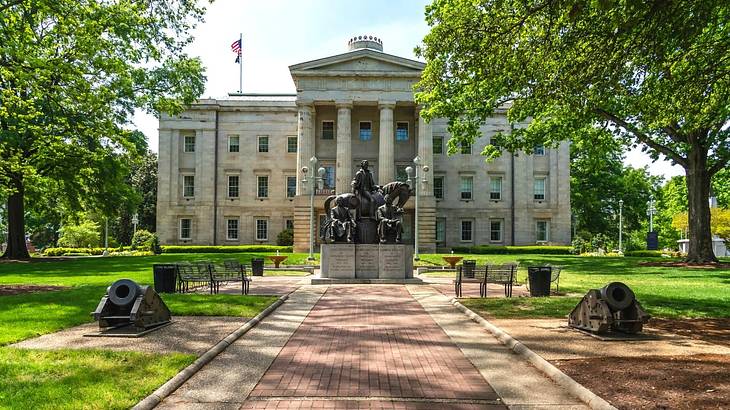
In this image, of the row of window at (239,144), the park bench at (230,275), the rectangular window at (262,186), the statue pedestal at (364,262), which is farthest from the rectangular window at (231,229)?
the park bench at (230,275)

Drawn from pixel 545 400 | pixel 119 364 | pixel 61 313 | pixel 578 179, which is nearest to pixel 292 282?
pixel 61 313

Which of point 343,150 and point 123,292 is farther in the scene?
point 343,150

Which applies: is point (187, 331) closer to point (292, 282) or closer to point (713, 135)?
point (292, 282)

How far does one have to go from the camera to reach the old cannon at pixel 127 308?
9.99 m

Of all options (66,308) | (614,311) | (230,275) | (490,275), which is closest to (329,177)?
(230,275)

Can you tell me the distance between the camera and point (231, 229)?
5888cm

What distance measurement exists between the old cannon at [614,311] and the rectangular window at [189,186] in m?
53.6

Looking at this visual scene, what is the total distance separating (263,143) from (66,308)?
155 ft

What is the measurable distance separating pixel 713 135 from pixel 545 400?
29.2 metres

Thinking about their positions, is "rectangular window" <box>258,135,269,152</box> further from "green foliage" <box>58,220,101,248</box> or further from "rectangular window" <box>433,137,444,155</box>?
"green foliage" <box>58,220,101,248</box>

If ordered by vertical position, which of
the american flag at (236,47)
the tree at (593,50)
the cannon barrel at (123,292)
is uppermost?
the american flag at (236,47)

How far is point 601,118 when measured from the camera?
95.5 ft

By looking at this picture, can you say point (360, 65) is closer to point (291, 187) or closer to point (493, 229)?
point (291, 187)

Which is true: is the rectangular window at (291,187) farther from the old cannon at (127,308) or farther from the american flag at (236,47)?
the old cannon at (127,308)
